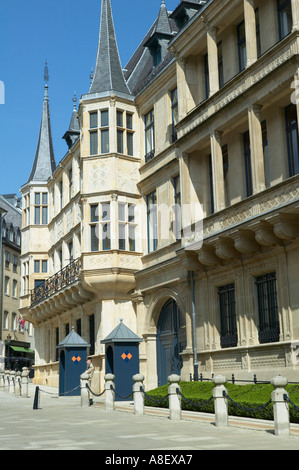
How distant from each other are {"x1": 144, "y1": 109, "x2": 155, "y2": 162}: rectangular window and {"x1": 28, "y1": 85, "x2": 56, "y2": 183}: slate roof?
15997 mm

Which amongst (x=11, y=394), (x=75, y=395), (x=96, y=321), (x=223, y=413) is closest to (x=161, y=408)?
(x=223, y=413)

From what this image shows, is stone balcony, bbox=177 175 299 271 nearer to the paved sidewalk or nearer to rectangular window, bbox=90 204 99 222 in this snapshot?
the paved sidewalk

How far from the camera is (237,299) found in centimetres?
2138

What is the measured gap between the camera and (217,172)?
866 inches

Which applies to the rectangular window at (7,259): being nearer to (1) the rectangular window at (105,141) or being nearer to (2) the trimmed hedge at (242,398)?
(1) the rectangular window at (105,141)

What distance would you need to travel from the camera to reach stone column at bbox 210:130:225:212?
21.7 meters

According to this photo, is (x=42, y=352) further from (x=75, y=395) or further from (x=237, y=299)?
(x=237, y=299)

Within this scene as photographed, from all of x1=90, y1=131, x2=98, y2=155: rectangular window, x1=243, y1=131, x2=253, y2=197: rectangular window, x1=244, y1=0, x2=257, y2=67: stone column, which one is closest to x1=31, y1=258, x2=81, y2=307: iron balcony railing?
x1=90, y1=131, x2=98, y2=155: rectangular window

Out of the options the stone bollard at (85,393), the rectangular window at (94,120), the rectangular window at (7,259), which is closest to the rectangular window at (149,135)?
the rectangular window at (94,120)

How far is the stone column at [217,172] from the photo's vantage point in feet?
71.3

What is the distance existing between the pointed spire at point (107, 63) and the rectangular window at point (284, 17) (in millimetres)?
10998

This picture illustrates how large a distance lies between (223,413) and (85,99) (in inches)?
786

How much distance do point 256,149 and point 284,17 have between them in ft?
14.6
